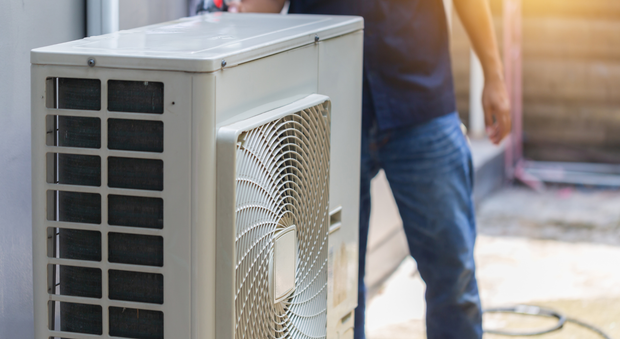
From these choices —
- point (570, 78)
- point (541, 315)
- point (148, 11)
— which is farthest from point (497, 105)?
point (570, 78)

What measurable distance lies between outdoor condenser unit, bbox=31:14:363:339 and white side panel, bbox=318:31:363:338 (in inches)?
8.7

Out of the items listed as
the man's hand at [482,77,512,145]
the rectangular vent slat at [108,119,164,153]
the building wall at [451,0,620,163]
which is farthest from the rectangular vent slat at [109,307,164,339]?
the building wall at [451,0,620,163]

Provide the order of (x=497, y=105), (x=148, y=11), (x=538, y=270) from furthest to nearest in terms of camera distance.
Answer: (x=538, y=270) < (x=497, y=105) < (x=148, y=11)

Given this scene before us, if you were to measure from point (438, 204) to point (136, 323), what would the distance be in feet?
3.21

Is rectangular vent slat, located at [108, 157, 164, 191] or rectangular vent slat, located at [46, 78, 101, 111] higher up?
rectangular vent slat, located at [46, 78, 101, 111]

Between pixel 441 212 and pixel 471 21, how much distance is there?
20.7 inches

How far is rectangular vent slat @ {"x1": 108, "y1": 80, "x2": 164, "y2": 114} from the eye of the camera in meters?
0.98

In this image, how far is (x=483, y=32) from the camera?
1987 mm

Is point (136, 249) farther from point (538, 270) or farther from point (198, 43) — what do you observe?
point (538, 270)

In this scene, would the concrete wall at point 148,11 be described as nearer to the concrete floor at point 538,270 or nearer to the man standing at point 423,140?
the man standing at point 423,140

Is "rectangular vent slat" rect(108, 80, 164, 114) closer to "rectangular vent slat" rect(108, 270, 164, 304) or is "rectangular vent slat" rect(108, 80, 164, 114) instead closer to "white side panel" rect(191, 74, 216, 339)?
"white side panel" rect(191, 74, 216, 339)

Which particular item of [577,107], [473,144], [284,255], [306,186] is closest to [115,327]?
[284,255]

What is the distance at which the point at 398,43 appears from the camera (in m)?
1.84

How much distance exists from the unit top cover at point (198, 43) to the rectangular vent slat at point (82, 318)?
0.34 m
